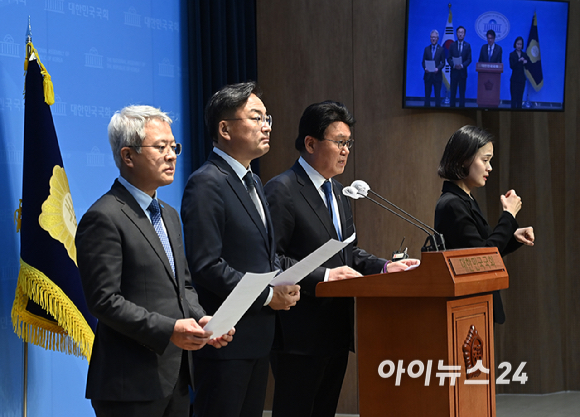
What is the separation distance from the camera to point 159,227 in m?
2.05

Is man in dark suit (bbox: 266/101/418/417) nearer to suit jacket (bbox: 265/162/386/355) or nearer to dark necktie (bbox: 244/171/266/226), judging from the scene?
suit jacket (bbox: 265/162/386/355)

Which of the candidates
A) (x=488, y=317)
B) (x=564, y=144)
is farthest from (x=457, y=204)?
(x=564, y=144)

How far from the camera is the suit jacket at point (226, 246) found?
226cm

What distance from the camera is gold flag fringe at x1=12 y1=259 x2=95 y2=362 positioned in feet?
9.26

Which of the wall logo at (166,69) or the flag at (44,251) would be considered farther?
the wall logo at (166,69)

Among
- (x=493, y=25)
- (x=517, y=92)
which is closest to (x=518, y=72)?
(x=517, y=92)

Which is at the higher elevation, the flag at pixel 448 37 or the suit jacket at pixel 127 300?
the flag at pixel 448 37

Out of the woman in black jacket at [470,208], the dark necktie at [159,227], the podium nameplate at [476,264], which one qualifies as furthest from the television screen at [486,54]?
the dark necktie at [159,227]

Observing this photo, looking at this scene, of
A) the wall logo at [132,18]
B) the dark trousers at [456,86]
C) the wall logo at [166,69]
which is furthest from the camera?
the dark trousers at [456,86]

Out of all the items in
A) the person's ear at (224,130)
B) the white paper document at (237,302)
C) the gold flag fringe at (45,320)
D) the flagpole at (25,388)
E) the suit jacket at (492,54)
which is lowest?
the flagpole at (25,388)

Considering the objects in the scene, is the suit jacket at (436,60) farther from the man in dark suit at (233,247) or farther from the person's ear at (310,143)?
the man in dark suit at (233,247)

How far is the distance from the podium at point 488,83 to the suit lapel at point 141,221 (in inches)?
125

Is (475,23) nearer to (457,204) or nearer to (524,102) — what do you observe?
(524,102)

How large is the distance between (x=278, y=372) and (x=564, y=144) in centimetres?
331
